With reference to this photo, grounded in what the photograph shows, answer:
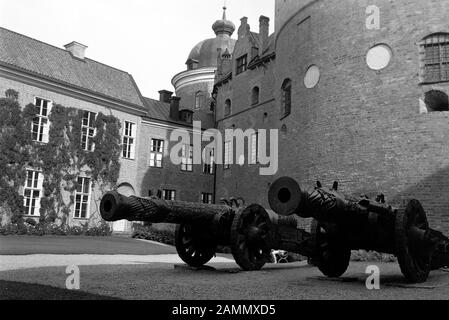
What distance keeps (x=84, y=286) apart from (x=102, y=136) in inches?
802

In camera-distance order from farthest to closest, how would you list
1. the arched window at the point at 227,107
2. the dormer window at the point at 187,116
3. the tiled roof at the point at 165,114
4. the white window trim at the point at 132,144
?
the dormer window at the point at 187,116 → the arched window at the point at 227,107 → the tiled roof at the point at 165,114 → the white window trim at the point at 132,144

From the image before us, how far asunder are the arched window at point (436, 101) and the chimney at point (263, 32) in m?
13.9

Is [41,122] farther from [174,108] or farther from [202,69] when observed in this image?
[202,69]

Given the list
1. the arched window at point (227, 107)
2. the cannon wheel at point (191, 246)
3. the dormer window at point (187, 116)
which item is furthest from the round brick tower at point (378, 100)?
the dormer window at point (187, 116)

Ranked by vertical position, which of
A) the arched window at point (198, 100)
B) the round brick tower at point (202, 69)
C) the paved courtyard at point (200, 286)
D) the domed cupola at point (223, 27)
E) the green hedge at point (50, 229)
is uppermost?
the domed cupola at point (223, 27)

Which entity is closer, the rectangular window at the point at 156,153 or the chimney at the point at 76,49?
the chimney at the point at 76,49

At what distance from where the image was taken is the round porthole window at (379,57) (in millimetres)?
16844

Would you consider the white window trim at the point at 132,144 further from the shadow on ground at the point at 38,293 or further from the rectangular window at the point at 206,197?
the shadow on ground at the point at 38,293

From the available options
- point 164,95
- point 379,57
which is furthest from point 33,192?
point 379,57

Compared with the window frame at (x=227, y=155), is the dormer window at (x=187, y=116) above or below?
above

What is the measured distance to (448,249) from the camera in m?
8.86

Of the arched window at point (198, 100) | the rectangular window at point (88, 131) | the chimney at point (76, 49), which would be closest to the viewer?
the rectangular window at point (88, 131)

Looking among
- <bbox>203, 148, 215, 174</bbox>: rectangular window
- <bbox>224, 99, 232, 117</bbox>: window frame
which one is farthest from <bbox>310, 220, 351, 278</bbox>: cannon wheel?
<bbox>203, 148, 215, 174</bbox>: rectangular window

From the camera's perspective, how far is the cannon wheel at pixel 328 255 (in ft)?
27.8
